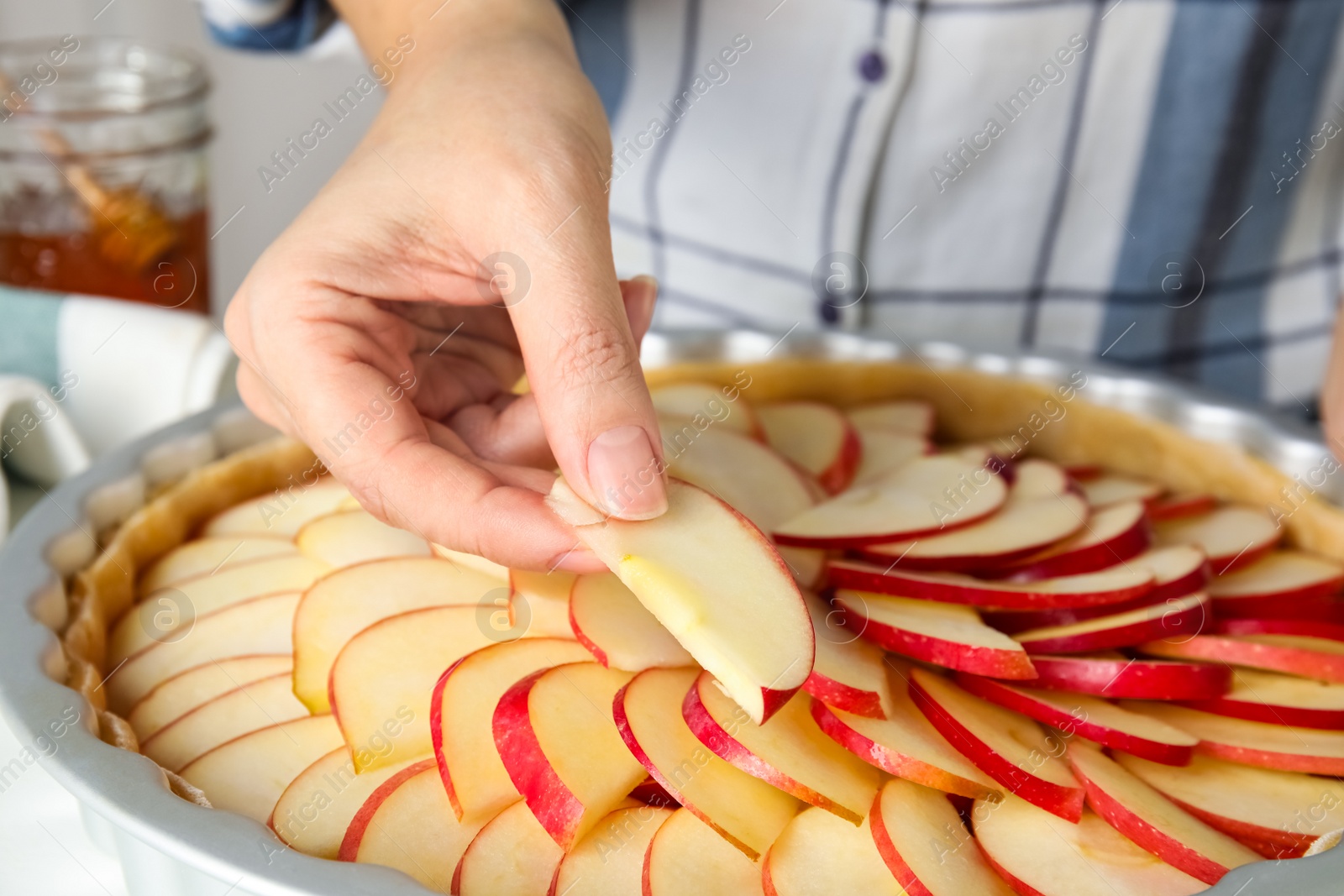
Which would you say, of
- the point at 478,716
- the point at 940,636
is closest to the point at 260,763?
the point at 478,716

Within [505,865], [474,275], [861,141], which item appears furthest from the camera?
[861,141]

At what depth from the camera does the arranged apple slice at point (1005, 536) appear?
3.00ft

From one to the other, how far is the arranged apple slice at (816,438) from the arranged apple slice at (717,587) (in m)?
0.36

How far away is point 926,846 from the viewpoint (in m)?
0.71

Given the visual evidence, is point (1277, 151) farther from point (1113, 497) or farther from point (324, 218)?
point (324, 218)

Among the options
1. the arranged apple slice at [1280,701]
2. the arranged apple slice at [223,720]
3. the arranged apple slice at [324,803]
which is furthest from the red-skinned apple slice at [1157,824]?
the arranged apple slice at [223,720]

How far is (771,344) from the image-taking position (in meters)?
1.28

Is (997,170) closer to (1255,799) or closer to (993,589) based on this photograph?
(993,589)

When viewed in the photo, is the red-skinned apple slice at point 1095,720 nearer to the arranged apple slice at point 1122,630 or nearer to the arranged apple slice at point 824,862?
the arranged apple slice at point 1122,630

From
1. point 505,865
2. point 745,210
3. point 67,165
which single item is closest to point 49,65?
point 67,165

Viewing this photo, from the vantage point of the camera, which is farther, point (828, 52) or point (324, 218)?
point (828, 52)

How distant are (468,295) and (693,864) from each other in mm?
428

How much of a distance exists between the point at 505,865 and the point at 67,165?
1262 mm

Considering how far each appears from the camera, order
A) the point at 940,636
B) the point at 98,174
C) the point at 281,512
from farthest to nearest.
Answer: the point at 98,174, the point at 281,512, the point at 940,636
